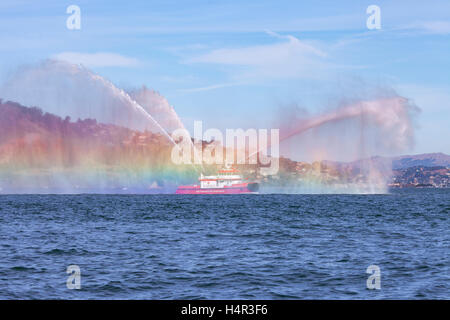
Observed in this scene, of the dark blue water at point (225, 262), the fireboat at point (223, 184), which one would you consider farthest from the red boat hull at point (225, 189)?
the dark blue water at point (225, 262)

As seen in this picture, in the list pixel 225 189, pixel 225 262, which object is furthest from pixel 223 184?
pixel 225 262

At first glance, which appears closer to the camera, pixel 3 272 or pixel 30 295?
pixel 30 295

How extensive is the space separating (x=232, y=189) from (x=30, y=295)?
153 meters

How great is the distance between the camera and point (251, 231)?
4281cm

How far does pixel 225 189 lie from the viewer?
6757 inches

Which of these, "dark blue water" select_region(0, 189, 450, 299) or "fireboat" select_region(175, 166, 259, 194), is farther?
"fireboat" select_region(175, 166, 259, 194)

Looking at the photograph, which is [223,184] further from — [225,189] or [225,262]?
[225,262]

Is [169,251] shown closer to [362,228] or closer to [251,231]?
[251,231]

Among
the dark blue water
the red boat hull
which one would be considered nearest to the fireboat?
the red boat hull

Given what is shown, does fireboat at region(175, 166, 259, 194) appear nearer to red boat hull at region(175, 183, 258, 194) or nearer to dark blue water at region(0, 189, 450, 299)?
red boat hull at region(175, 183, 258, 194)

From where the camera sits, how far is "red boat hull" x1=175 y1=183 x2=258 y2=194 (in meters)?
171

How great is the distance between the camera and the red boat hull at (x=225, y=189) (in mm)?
170850
